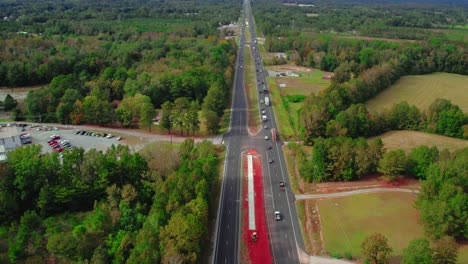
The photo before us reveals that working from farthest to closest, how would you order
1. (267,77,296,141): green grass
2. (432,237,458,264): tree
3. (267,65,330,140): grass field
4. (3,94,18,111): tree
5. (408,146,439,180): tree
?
1. (3,94,18,111): tree
2. (267,65,330,140): grass field
3. (267,77,296,141): green grass
4. (408,146,439,180): tree
5. (432,237,458,264): tree

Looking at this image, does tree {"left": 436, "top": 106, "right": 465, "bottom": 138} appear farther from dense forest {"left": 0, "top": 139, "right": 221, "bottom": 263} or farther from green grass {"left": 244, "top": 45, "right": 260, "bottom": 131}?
dense forest {"left": 0, "top": 139, "right": 221, "bottom": 263}

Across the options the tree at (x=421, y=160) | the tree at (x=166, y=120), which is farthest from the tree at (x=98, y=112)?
the tree at (x=421, y=160)

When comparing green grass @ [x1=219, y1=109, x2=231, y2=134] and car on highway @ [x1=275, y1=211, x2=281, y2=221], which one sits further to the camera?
green grass @ [x1=219, y1=109, x2=231, y2=134]

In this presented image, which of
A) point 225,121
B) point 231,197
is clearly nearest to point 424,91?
point 225,121

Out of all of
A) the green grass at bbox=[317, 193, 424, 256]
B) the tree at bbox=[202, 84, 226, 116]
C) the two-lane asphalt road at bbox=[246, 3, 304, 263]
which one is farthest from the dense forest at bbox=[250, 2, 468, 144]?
the green grass at bbox=[317, 193, 424, 256]

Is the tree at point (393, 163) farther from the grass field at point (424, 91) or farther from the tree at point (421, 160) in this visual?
the grass field at point (424, 91)

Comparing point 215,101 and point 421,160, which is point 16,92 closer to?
point 215,101

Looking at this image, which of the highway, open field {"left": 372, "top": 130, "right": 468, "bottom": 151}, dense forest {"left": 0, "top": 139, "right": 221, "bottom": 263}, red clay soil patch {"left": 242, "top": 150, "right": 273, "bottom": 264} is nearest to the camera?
dense forest {"left": 0, "top": 139, "right": 221, "bottom": 263}

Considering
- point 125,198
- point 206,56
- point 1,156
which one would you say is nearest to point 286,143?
point 125,198
